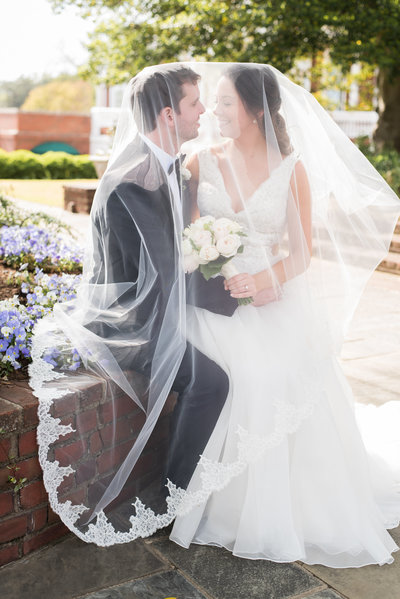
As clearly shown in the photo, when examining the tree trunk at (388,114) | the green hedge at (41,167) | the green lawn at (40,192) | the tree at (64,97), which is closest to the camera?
the tree trunk at (388,114)

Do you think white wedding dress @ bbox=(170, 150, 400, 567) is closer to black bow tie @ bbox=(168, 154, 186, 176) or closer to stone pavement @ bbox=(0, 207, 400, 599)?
stone pavement @ bbox=(0, 207, 400, 599)

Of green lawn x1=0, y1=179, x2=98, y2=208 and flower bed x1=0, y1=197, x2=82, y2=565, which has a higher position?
flower bed x1=0, y1=197, x2=82, y2=565

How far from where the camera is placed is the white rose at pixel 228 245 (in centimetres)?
275

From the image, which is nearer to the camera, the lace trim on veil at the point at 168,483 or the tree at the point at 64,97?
the lace trim on veil at the point at 168,483

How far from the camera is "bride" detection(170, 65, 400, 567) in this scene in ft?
8.77

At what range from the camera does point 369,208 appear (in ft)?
10.5

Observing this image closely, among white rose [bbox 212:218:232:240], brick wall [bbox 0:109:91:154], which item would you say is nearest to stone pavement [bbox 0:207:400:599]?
white rose [bbox 212:218:232:240]

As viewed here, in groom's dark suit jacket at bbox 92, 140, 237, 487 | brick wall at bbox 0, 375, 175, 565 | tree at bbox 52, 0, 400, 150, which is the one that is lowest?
brick wall at bbox 0, 375, 175, 565

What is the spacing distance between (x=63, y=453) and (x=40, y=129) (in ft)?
88.6

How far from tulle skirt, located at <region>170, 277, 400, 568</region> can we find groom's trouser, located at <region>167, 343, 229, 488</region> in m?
0.04

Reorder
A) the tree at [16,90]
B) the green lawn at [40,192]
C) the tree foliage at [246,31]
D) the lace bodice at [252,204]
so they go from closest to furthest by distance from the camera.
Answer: the lace bodice at [252,204] → the tree foliage at [246,31] → the green lawn at [40,192] → the tree at [16,90]

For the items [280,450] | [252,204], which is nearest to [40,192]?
[252,204]

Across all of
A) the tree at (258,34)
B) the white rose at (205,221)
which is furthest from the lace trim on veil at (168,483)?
the tree at (258,34)

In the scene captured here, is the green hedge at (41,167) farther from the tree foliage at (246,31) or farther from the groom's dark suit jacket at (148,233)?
the groom's dark suit jacket at (148,233)
